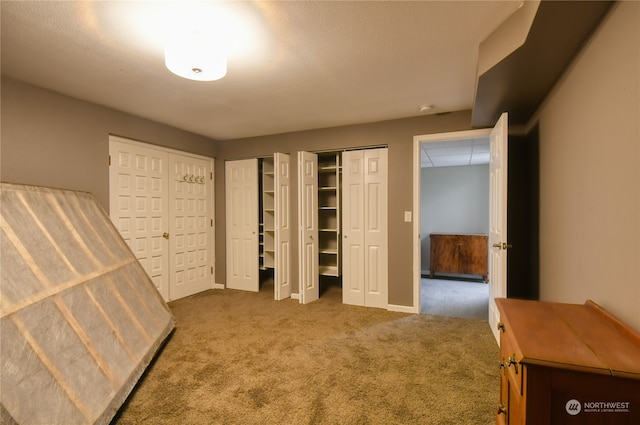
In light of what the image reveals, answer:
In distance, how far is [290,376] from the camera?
2.26 metres

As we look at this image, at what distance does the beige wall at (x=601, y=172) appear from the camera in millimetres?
1194

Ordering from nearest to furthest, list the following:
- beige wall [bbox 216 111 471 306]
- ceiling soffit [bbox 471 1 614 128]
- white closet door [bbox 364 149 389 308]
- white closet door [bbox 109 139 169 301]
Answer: ceiling soffit [bbox 471 1 614 128]
white closet door [bbox 109 139 169 301]
beige wall [bbox 216 111 471 306]
white closet door [bbox 364 149 389 308]

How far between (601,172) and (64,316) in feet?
9.68

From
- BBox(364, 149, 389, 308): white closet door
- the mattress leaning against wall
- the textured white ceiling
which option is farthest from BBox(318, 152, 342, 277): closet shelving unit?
the mattress leaning against wall

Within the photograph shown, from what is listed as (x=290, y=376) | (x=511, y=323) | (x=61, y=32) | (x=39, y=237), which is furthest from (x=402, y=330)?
(x=61, y=32)

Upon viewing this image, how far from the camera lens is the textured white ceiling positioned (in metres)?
1.71

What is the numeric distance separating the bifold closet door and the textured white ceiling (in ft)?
2.27

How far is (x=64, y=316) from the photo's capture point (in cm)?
180

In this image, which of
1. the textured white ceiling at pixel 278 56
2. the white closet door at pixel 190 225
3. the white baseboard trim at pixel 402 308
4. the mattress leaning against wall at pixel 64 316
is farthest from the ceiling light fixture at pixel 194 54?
the white baseboard trim at pixel 402 308

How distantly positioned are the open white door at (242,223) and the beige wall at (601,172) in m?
3.71

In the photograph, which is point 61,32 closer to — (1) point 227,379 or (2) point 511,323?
(1) point 227,379

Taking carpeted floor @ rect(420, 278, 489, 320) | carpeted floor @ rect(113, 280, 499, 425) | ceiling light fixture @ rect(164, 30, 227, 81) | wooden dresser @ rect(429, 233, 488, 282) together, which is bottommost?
carpeted floor @ rect(420, 278, 489, 320)

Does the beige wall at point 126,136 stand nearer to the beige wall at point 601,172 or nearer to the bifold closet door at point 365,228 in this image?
the bifold closet door at point 365,228

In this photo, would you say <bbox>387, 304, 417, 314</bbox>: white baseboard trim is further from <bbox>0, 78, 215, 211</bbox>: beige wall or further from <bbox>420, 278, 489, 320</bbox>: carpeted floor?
<bbox>0, 78, 215, 211</bbox>: beige wall
